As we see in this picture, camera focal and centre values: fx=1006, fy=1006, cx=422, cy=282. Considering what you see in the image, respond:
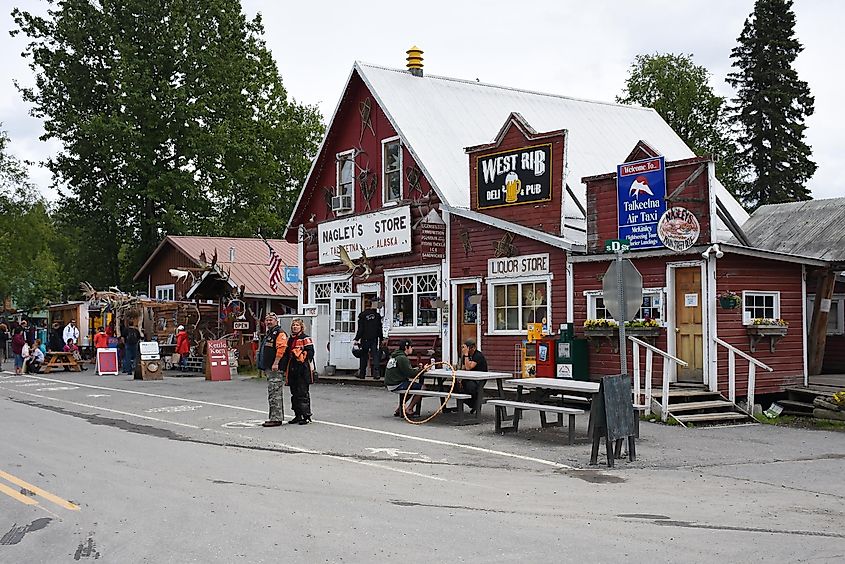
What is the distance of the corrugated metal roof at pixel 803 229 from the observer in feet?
69.5

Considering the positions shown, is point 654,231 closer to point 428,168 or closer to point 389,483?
point 428,168

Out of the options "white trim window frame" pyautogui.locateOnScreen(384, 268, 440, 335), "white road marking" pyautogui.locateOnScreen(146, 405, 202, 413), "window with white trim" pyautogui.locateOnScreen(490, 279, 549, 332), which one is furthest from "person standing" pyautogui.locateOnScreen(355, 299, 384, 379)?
"white road marking" pyautogui.locateOnScreen(146, 405, 202, 413)

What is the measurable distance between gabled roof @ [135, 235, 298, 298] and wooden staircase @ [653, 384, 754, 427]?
21.1 m

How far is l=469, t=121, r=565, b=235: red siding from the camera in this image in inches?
845

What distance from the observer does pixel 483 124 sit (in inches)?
1084

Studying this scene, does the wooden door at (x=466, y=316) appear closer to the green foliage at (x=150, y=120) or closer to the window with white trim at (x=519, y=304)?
the window with white trim at (x=519, y=304)

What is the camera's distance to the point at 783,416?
19016 mm

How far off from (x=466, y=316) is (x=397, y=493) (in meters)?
13.4

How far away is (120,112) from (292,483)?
3657 centimetres

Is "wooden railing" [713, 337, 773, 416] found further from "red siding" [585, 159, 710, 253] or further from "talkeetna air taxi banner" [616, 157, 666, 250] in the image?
"talkeetna air taxi banner" [616, 157, 666, 250]

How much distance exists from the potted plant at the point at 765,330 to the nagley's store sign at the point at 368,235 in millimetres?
9310

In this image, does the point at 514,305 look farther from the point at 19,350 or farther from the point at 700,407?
the point at 19,350

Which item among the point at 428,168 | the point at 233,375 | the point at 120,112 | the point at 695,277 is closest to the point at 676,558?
the point at 695,277

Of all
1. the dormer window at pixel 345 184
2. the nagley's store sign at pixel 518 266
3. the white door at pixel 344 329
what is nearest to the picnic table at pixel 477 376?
the nagley's store sign at pixel 518 266
